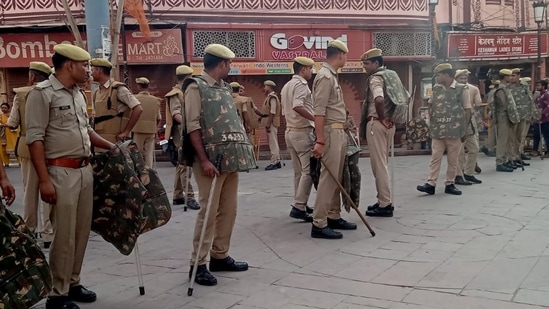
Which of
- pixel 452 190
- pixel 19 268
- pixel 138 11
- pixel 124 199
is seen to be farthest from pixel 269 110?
pixel 19 268

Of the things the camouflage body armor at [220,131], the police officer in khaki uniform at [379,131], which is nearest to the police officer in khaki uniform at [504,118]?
the police officer in khaki uniform at [379,131]

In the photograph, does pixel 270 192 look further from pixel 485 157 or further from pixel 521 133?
pixel 485 157

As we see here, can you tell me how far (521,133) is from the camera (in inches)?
474

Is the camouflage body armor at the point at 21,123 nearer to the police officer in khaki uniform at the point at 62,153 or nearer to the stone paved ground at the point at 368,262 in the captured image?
the stone paved ground at the point at 368,262

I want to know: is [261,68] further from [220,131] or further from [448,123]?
[220,131]

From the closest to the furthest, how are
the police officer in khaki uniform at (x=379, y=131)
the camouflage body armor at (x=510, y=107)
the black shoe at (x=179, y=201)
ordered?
the police officer in khaki uniform at (x=379, y=131) < the black shoe at (x=179, y=201) < the camouflage body armor at (x=510, y=107)

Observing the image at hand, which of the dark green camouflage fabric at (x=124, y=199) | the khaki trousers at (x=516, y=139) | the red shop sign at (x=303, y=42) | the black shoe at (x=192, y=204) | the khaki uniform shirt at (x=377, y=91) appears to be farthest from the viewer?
the red shop sign at (x=303, y=42)

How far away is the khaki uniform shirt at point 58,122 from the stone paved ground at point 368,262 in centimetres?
115

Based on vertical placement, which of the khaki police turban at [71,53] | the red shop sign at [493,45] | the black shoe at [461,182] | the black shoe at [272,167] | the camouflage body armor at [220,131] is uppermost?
the red shop sign at [493,45]

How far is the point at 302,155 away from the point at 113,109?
2.20 m

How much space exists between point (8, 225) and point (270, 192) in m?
6.50

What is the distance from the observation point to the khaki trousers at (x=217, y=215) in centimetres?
485

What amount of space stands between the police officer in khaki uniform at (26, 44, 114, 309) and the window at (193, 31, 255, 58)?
11356 millimetres

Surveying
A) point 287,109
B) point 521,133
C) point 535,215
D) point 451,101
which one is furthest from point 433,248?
point 521,133
